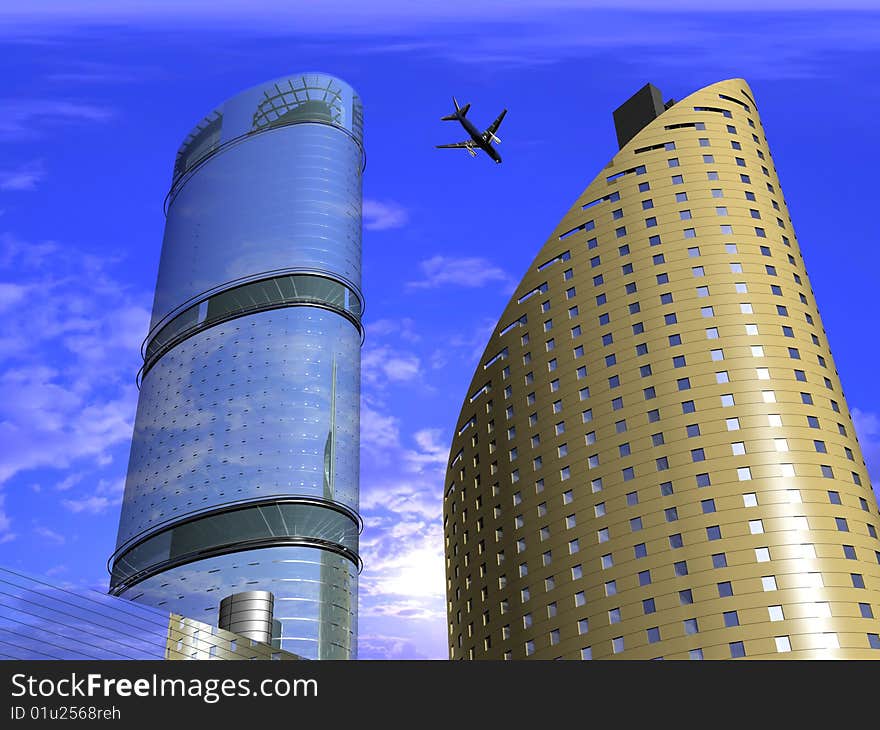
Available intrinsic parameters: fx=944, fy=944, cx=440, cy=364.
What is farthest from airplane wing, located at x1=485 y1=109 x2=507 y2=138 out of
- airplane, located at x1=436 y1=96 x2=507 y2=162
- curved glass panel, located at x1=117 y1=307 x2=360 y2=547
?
curved glass panel, located at x1=117 y1=307 x2=360 y2=547

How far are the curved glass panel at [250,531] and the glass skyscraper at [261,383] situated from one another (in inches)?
5.5

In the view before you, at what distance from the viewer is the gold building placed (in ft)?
197

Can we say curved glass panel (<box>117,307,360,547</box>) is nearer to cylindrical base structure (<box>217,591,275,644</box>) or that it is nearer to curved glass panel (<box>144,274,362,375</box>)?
curved glass panel (<box>144,274,362,375</box>)

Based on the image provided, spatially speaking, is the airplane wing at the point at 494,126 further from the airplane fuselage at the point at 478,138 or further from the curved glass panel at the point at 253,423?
the curved glass panel at the point at 253,423

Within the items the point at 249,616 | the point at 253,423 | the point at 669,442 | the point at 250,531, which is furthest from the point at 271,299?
the point at 669,442

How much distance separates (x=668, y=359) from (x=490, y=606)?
23710 mm

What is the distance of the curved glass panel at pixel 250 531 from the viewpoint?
88.8 metres

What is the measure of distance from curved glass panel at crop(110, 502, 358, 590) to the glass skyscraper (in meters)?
0.14

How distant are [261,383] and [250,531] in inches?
619

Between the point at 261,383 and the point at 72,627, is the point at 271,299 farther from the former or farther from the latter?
the point at 72,627

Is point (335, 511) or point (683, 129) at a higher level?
point (683, 129)

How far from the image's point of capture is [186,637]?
166ft
